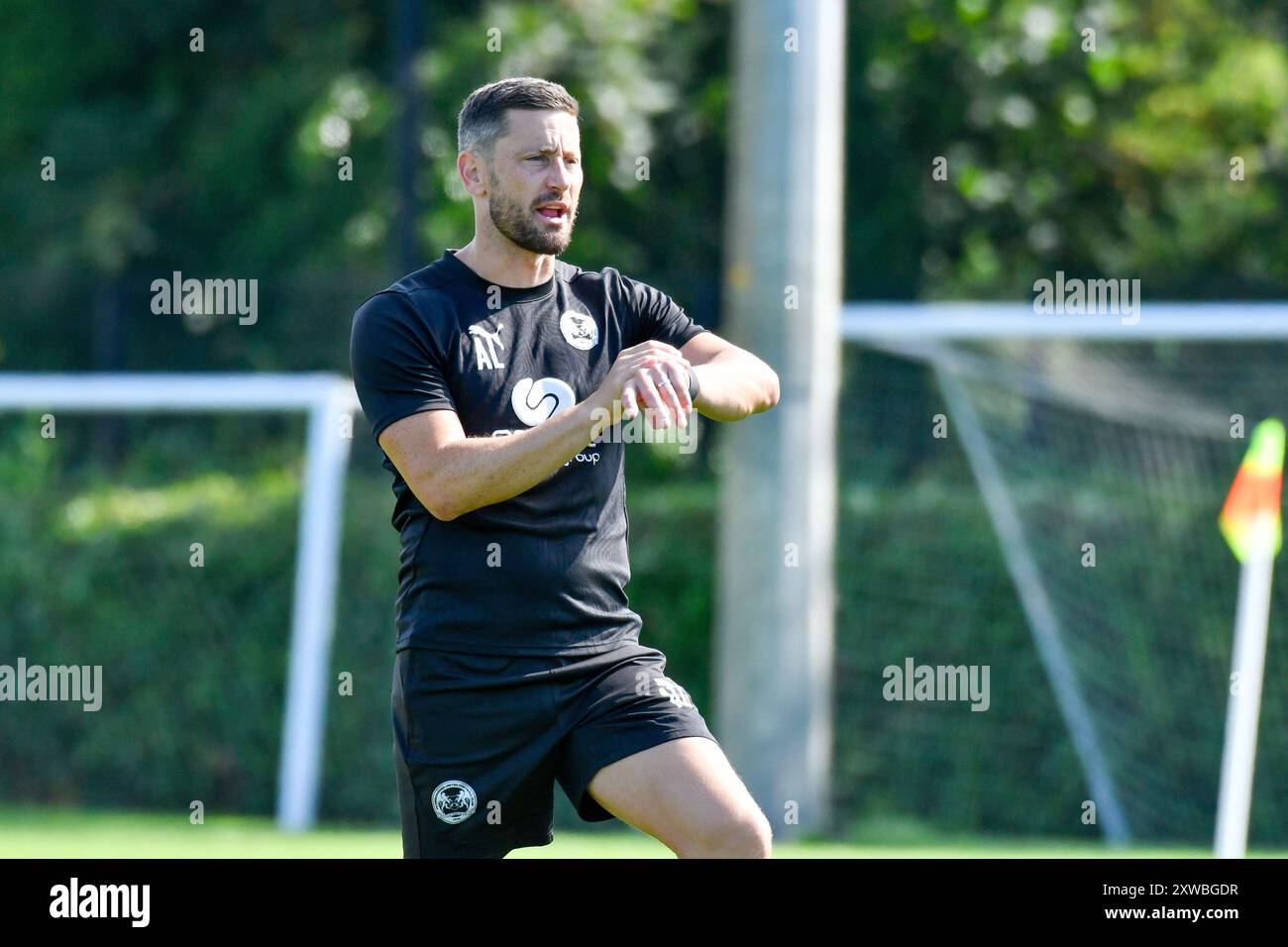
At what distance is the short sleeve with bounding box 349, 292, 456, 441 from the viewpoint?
4.22m

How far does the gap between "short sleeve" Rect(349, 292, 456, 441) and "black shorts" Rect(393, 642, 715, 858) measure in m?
0.60

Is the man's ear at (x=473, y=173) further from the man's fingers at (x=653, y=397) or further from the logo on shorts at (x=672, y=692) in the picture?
the logo on shorts at (x=672, y=692)

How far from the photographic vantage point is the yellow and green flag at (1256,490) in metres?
6.88

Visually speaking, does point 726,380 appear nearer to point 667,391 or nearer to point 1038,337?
point 667,391

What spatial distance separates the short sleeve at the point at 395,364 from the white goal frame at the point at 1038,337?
5.68 meters

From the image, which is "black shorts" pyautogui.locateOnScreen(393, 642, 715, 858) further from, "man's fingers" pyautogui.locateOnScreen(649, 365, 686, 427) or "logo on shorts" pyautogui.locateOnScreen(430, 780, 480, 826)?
"man's fingers" pyautogui.locateOnScreen(649, 365, 686, 427)

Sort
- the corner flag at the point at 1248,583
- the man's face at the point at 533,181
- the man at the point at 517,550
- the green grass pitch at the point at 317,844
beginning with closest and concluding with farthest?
the man at the point at 517,550 → the man's face at the point at 533,181 → the corner flag at the point at 1248,583 → the green grass pitch at the point at 317,844

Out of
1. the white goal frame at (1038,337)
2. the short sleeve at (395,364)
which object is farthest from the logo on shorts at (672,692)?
the white goal frame at (1038,337)

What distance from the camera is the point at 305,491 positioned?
11.6 meters

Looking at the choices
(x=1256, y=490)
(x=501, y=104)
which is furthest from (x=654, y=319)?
(x=1256, y=490)

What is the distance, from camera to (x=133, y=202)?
1745 centimetres

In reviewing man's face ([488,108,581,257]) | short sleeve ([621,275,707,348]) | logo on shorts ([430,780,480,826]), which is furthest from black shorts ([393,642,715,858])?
man's face ([488,108,581,257])

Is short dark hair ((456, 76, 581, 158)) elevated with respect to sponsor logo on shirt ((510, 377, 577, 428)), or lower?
elevated

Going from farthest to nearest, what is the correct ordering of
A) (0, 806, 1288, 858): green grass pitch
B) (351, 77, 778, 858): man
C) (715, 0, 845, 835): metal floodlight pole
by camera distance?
(715, 0, 845, 835): metal floodlight pole → (0, 806, 1288, 858): green grass pitch → (351, 77, 778, 858): man
